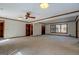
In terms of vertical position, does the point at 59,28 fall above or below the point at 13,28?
below

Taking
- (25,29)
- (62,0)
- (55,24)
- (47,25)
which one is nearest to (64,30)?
(55,24)

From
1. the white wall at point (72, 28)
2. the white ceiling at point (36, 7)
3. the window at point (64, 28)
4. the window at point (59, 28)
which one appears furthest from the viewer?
the window at point (59, 28)

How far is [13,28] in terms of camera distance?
36.2 ft

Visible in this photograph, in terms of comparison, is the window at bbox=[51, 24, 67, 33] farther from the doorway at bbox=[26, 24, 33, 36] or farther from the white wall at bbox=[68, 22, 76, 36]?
the doorway at bbox=[26, 24, 33, 36]

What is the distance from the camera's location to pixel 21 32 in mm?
12477

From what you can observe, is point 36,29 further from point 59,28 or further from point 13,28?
point 13,28

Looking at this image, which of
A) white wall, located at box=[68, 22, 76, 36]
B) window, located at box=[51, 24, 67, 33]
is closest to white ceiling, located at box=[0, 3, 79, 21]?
white wall, located at box=[68, 22, 76, 36]

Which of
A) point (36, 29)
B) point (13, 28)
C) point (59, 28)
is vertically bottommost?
point (36, 29)

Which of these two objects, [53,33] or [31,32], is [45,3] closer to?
[31,32]

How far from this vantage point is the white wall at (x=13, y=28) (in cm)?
1031

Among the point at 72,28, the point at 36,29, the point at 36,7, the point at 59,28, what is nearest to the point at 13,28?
the point at 36,29

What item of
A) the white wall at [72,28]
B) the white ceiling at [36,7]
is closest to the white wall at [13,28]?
the white ceiling at [36,7]

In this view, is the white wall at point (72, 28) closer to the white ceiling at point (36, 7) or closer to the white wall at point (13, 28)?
the white wall at point (13, 28)

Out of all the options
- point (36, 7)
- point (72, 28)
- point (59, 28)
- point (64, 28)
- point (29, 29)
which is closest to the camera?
point (36, 7)
